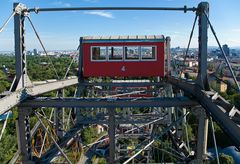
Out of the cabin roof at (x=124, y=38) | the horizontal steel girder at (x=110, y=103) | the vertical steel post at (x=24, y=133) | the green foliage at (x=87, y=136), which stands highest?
the cabin roof at (x=124, y=38)

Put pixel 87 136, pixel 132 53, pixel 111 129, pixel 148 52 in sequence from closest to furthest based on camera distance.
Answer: pixel 111 129, pixel 148 52, pixel 132 53, pixel 87 136

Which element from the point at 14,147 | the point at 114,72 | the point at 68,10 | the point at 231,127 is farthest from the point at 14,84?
the point at 14,147

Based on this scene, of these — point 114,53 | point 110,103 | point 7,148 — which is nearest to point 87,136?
point 7,148

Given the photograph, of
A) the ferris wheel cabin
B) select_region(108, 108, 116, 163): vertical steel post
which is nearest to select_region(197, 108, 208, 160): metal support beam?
select_region(108, 108, 116, 163): vertical steel post

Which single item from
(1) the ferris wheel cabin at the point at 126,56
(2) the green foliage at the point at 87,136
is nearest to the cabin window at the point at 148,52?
(1) the ferris wheel cabin at the point at 126,56

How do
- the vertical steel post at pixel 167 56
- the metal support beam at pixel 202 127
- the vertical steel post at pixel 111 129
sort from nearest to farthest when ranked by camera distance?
the metal support beam at pixel 202 127 → the vertical steel post at pixel 111 129 → the vertical steel post at pixel 167 56

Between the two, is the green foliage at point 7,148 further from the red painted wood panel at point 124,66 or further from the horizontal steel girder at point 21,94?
the horizontal steel girder at point 21,94

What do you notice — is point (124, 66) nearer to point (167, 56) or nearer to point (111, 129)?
point (167, 56)
